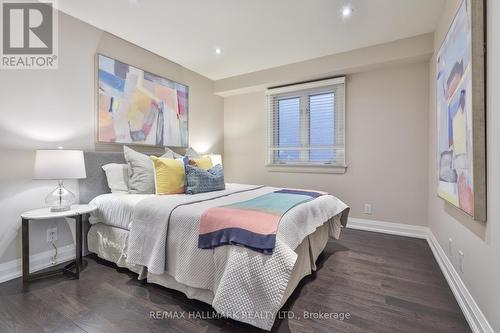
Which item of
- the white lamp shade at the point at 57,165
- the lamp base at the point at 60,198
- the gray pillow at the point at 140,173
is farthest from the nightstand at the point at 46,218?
the gray pillow at the point at 140,173

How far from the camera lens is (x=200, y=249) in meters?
1.65

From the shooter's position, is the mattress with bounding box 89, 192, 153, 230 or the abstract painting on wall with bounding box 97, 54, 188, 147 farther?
the abstract painting on wall with bounding box 97, 54, 188, 147

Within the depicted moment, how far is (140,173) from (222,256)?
1582 mm

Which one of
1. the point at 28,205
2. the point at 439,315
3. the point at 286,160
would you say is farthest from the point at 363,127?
the point at 28,205

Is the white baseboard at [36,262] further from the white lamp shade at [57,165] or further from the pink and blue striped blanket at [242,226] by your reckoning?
the pink and blue striped blanket at [242,226]

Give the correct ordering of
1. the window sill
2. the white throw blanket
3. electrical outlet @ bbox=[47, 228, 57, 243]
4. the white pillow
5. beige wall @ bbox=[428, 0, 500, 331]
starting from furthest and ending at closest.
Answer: the window sill → the white pillow → electrical outlet @ bbox=[47, 228, 57, 243] → the white throw blanket → beige wall @ bbox=[428, 0, 500, 331]

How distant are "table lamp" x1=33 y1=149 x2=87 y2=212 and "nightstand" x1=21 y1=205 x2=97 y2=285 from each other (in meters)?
0.10

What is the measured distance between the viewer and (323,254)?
8.54 feet

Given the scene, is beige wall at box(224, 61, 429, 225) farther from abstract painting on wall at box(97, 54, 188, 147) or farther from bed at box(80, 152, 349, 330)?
abstract painting on wall at box(97, 54, 188, 147)

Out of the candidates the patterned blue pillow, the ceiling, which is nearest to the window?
the ceiling

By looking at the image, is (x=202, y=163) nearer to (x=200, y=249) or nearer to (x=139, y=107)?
(x=139, y=107)

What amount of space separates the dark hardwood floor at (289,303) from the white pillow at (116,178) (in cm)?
79

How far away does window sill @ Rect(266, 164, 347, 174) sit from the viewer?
3734 mm

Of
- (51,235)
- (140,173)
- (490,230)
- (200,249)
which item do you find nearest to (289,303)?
(200,249)
